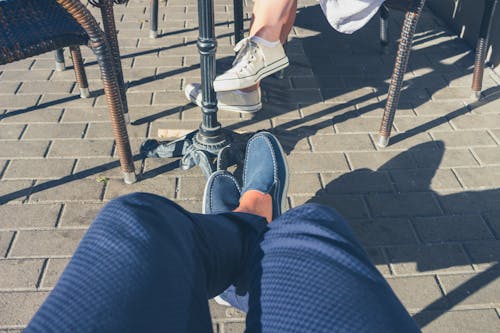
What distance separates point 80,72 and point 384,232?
177 cm

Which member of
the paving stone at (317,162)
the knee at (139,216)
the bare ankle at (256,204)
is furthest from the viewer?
the paving stone at (317,162)

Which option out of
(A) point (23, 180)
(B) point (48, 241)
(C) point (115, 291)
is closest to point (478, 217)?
(C) point (115, 291)

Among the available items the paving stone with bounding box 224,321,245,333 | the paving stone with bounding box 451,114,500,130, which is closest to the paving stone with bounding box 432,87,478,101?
the paving stone with bounding box 451,114,500,130

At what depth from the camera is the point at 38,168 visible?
2.25m

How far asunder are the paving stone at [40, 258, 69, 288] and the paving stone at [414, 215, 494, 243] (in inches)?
55.1

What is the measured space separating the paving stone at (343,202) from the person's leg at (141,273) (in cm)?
89

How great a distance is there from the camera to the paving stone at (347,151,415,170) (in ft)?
7.50

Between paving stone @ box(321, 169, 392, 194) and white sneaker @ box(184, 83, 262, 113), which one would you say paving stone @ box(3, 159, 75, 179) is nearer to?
white sneaker @ box(184, 83, 262, 113)

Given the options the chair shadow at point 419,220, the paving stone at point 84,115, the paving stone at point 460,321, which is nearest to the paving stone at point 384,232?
the chair shadow at point 419,220

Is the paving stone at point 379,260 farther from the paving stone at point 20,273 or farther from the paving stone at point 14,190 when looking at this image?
the paving stone at point 14,190

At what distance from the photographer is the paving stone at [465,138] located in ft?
7.94

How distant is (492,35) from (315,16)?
1211 millimetres

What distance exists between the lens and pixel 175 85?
9.34 feet

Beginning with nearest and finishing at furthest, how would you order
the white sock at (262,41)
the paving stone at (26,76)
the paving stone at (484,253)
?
the paving stone at (484,253) → the white sock at (262,41) → the paving stone at (26,76)
